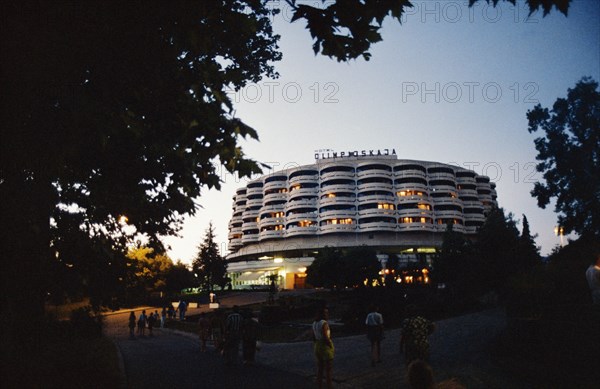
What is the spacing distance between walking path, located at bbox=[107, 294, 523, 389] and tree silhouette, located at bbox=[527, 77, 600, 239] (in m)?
19.8

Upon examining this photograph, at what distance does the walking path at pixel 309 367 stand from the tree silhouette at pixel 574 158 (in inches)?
779

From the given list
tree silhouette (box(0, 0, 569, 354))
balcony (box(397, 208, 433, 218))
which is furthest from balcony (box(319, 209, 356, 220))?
tree silhouette (box(0, 0, 569, 354))

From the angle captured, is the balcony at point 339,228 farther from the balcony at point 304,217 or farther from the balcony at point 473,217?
the balcony at point 473,217

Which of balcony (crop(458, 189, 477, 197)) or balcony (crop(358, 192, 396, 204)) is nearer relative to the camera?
balcony (crop(358, 192, 396, 204))

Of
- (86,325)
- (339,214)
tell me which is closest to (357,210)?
(339,214)

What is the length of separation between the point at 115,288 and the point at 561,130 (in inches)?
1457

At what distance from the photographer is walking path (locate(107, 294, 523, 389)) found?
9570mm

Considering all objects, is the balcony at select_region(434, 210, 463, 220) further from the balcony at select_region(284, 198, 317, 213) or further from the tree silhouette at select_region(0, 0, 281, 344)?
the tree silhouette at select_region(0, 0, 281, 344)

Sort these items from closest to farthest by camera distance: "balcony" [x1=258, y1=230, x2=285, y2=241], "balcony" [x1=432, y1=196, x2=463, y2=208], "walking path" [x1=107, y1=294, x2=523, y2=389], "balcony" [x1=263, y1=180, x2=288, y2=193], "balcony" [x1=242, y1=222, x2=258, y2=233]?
"walking path" [x1=107, y1=294, x2=523, y2=389], "balcony" [x1=432, y1=196, x2=463, y2=208], "balcony" [x1=258, y1=230, x2=285, y2=241], "balcony" [x1=263, y1=180, x2=288, y2=193], "balcony" [x1=242, y1=222, x2=258, y2=233]

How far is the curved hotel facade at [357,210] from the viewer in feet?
300

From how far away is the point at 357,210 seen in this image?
95.1m

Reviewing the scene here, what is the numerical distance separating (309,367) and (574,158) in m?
30.7

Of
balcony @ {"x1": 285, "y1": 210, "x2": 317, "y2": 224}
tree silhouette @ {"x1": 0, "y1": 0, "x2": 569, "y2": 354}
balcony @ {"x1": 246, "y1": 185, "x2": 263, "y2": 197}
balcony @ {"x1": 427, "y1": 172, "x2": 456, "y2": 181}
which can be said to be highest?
balcony @ {"x1": 427, "y1": 172, "x2": 456, "y2": 181}

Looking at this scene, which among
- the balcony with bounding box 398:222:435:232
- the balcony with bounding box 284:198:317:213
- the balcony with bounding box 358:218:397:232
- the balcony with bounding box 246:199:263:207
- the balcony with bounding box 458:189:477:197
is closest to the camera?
the balcony with bounding box 358:218:397:232
